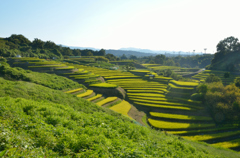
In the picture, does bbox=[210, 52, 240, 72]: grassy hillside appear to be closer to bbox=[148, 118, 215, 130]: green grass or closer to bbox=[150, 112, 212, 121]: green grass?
bbox=[150, 112, 212, 121]: green grass

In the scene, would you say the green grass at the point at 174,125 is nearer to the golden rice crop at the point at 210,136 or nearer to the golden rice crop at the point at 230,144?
the golden rice crop at the point at 210,136

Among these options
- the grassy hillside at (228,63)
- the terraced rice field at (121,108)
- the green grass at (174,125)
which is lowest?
the green grass at (174,125)

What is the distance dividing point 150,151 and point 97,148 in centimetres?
306

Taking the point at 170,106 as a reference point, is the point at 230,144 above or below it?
below

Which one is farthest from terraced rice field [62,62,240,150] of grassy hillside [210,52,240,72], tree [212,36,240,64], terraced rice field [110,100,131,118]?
tree [212,36,240,64]

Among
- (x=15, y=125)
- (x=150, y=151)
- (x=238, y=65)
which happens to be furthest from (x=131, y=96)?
(x=238, y=65)

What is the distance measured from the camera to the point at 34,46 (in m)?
77.6

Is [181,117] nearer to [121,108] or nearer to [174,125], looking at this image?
[174,125]

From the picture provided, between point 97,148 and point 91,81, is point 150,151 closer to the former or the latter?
point 97,148

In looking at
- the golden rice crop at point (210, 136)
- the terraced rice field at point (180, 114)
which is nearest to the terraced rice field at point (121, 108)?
the terraced rice field at point (180, 114)

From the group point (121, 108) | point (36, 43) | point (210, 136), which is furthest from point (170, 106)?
point (36, 43)

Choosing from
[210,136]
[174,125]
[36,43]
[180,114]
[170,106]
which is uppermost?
[36,43]

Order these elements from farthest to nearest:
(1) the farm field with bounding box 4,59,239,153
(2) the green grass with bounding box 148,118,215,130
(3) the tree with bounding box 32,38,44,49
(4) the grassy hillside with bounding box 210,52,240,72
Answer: (3) the tree with bounding box 32,38,44,49 → (4) the grassy hillside with bounding box 210,52,240,72 → (1) the farm field with bounding box 4,59,239,153 → (2) the green grass with bounding box 148,118,215,130

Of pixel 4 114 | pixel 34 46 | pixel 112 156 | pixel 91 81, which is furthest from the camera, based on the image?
pixel 34 46
